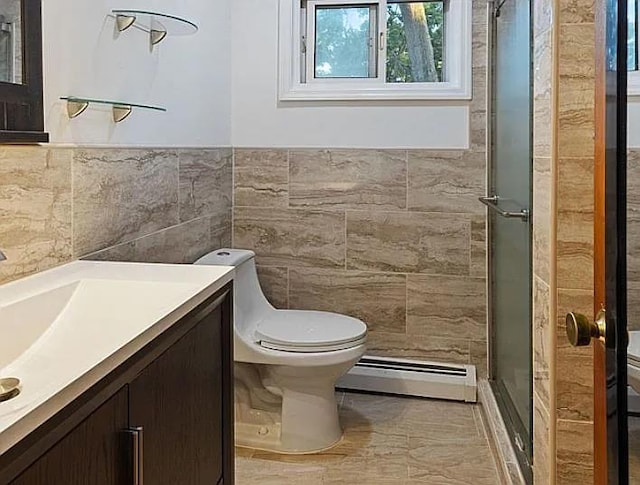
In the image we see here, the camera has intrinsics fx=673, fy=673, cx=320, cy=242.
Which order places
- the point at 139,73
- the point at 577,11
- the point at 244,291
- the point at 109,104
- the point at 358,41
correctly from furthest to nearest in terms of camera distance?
the point at 358,41 → the point at 244,291 → the point at 139,73 → the point at 109,104 → the point at 577,11

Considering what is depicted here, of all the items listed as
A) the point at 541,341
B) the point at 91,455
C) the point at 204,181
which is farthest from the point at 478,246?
the point at 91,455

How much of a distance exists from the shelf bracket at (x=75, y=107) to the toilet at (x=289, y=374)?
89 centimetres

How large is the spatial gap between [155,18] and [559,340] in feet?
5.14

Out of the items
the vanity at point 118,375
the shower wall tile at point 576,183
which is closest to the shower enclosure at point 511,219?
the shower wall tile at point 576,183

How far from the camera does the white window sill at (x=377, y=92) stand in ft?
9.57

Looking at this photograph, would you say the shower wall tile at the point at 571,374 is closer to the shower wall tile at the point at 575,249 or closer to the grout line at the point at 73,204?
the shower wall tile at the point at 575,249

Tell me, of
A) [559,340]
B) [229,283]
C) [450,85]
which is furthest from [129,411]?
[450,85]

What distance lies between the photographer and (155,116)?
7.48ft

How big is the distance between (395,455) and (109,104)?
152cm

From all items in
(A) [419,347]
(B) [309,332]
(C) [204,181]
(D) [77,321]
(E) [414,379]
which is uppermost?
(C) [204,181]

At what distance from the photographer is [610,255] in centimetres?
99

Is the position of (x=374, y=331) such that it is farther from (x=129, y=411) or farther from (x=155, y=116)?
(x=129, y=411)

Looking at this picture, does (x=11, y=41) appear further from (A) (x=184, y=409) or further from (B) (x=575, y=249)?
(B) (x=575, y=249)

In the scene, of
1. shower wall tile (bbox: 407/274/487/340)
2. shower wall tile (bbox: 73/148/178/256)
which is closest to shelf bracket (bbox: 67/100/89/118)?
shower wall tile (bbox: 73/148/178/256)
